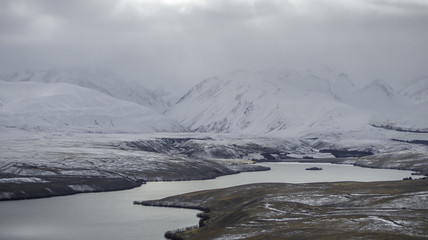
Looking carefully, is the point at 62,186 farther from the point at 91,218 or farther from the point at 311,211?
the point at 311,211

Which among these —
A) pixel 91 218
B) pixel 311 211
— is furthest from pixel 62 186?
pixel 311 211

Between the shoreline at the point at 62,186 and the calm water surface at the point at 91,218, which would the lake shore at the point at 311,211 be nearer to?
the calm water surface at the point at 91,218

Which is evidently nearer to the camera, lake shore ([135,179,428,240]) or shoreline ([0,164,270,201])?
lake shore ([135,179,428,240])

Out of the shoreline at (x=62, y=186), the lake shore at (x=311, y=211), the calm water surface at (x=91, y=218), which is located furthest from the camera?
the shoreline at (x=62, y=186)

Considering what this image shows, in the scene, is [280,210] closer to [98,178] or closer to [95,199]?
[95,199]

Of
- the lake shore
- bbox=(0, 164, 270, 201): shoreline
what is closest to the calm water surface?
bbox=(0, 164, 270, 201): shoreline

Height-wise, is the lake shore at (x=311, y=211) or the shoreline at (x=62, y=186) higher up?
the shoreline at (x=62, y=186)

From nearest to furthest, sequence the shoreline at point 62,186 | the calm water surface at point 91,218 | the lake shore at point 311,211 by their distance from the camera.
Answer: the lake shore at point 311,211 < the calm water surface at point 91,218 < the shoreline at point 62,186

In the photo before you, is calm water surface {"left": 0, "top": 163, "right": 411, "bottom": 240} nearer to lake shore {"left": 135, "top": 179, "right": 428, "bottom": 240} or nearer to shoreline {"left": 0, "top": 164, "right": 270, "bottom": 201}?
shoreline {"left": 0, "top": 164, "right": 270, "bottom": 201}

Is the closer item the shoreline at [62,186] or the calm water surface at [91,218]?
the calm water surface at [91,218]

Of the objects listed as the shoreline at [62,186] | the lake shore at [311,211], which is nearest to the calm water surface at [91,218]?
the shoreline at [62,186]

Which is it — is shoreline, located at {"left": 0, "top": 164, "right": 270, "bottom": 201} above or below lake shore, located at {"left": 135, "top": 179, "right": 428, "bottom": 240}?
above

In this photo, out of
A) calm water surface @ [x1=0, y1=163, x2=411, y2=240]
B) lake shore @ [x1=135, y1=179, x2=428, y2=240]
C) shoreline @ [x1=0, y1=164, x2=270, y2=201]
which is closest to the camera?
lake shore @ [x1=135, y1=179, x2=428, y2=240]
